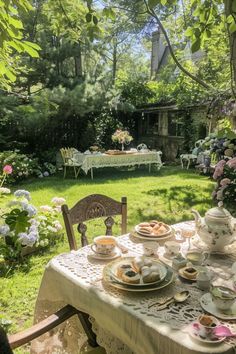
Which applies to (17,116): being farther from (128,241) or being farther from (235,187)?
(128,241)

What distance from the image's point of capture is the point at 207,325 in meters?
1.15

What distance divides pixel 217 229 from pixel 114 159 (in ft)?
25.0

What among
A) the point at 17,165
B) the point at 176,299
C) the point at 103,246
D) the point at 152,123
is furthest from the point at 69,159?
the point at 176,299

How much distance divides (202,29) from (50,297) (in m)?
1.88

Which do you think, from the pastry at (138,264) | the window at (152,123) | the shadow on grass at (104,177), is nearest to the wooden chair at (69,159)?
the shadow on grass at (104,177)

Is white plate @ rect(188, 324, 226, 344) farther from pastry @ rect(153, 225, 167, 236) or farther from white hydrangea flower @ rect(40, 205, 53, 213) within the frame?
white hydrangea flower @ rect(40, 205, 53, 213)

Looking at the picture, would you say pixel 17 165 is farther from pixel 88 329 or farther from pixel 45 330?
pixel 45 330

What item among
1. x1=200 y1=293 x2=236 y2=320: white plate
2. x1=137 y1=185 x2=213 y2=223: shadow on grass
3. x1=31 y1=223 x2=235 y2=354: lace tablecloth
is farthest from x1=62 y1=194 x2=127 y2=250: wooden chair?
x1=137 y1=185 x2=213 y2=223: shadow on grass

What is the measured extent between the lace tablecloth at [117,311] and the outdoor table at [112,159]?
23.0ft

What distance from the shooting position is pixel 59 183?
27.0 ft

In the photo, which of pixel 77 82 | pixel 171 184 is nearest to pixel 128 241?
pixel 171 184

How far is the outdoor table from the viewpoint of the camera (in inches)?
352

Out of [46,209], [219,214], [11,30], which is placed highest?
[11,30]

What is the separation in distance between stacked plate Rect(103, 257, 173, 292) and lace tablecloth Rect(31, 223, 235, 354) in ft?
0.07
